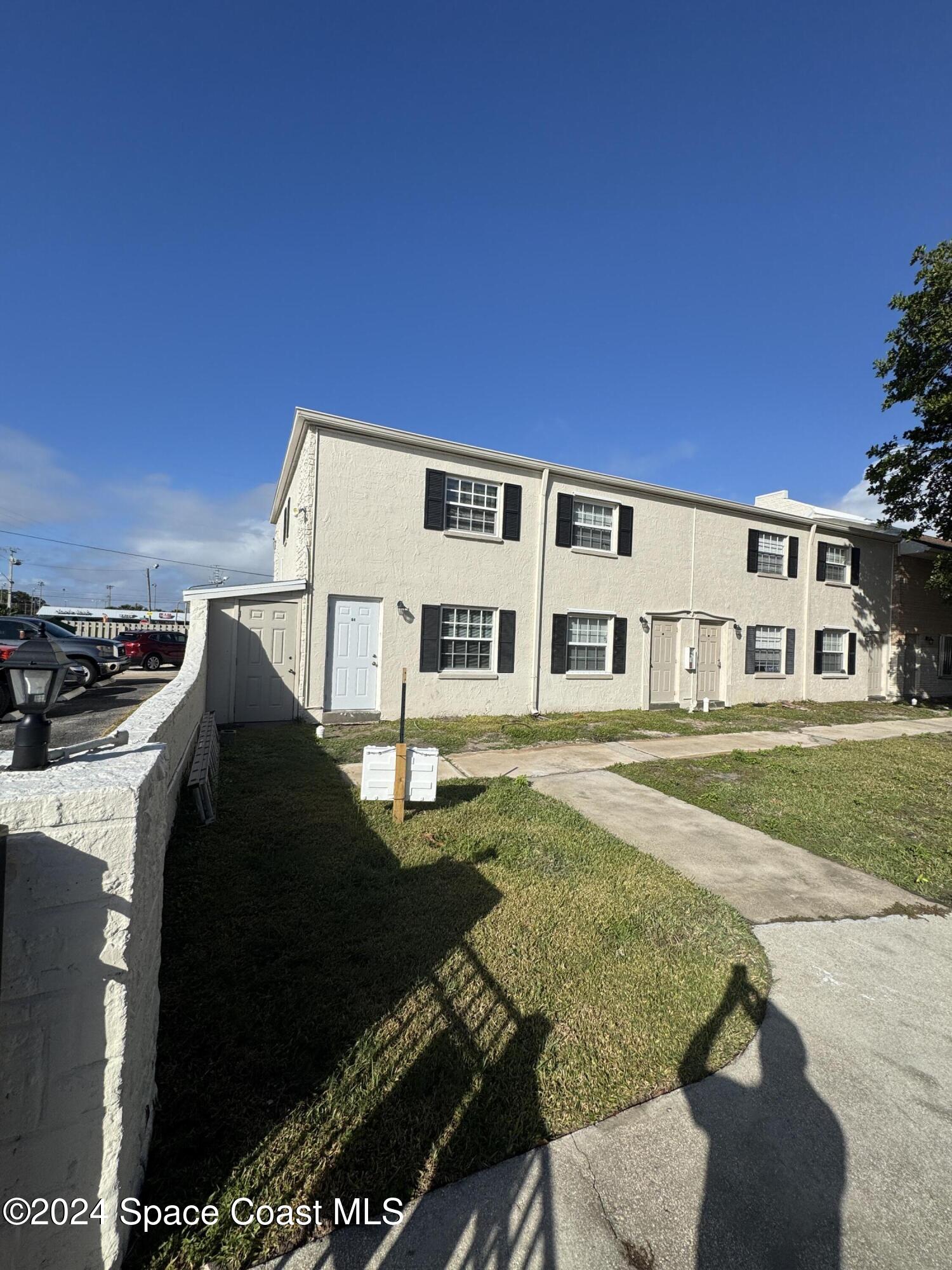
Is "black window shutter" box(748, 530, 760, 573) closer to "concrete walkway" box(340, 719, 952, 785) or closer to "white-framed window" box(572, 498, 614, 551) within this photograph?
"white-framed window" box(572, 498, 614, 551)

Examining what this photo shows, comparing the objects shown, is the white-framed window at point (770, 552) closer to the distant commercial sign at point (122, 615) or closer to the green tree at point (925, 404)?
the green tree at point (925, 404)

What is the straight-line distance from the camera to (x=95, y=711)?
30.4 ft

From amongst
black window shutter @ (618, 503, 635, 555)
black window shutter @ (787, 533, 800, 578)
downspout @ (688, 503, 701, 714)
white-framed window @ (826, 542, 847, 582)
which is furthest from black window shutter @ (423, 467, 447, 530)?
white-framed window @ (826, 542, 847, 582)

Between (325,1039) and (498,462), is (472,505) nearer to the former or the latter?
(498,462)

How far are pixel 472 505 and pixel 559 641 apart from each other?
Result: 143 inches

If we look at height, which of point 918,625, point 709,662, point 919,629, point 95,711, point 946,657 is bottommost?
point 95,711

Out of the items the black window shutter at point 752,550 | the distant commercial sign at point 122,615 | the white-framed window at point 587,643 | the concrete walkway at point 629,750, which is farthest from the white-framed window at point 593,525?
the distant commercial sign at point 122,615

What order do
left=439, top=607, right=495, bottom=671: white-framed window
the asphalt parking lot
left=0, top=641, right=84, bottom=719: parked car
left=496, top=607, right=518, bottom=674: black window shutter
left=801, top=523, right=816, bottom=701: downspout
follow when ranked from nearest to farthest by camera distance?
left=0, top=641, right=84, bottom=719: parked car < the asphalt parking lot < left=439, top=607, right=495, bottom=671: white-framed window < left=496, top=607, right=518, bottom=674: black window shutter < left=801, top=523, right=816, bottom=701: downspout

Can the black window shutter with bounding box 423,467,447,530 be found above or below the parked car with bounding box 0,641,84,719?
above

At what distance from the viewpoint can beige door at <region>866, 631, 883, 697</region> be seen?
1698cm

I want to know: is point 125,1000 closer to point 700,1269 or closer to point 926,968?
point 700,1269

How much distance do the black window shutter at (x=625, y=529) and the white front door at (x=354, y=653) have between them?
6.18 meters

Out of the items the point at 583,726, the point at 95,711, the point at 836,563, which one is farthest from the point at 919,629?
the point at 95,711

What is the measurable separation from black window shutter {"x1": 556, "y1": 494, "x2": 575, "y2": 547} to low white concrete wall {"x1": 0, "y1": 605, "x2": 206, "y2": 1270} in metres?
11.3
